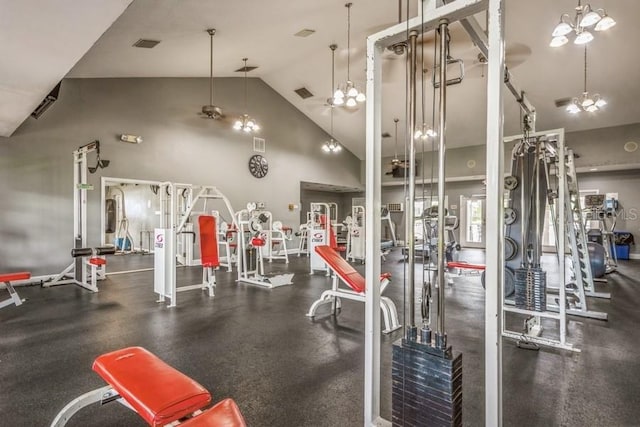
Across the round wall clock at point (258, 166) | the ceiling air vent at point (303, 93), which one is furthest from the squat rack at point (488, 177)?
the ceiling air vent at point (303, 93)

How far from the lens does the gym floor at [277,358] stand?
1961mm

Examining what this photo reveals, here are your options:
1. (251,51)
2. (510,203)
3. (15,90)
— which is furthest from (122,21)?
(510,203)

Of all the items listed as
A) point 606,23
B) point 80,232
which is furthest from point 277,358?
point 606,23

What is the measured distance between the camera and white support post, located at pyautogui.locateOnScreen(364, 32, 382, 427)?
4.83ft

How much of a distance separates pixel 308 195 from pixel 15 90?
9935mm

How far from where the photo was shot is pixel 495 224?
1159 mm

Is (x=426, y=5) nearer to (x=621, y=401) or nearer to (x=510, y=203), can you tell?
(x=621, y=401)

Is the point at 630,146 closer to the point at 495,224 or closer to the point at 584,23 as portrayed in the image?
the point at 584,23

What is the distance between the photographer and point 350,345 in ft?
9.73

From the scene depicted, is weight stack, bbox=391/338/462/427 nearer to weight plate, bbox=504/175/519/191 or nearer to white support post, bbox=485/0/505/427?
white support post, bbox=485/0/505/427

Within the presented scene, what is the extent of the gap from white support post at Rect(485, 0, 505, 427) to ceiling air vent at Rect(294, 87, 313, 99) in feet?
27.3

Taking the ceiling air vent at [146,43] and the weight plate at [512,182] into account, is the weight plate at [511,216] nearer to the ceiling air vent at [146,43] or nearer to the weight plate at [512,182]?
the weight plate at [512,182]

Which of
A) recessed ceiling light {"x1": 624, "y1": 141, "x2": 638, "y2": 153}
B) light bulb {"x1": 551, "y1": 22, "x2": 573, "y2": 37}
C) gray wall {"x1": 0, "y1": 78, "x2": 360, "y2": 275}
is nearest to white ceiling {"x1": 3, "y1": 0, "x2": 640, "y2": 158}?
gray wall {"x1": 0, "y1": 78, "x2": 360, "y2": 275}

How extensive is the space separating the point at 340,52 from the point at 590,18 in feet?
14.0
